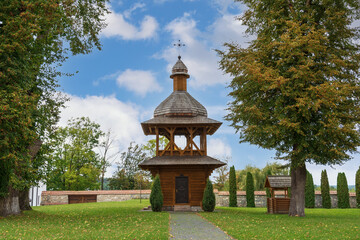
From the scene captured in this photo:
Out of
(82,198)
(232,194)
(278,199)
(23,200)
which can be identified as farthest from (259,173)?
(23,200)

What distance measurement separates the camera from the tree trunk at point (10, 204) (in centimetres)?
1623

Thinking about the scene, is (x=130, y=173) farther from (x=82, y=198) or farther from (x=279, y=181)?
(x=279, y=181)

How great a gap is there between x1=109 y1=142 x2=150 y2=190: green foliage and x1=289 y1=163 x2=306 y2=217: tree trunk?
88.1 ft

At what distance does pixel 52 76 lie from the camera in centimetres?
1877

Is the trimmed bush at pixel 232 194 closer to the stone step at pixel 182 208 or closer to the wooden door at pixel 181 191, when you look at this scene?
the wooden door at pixel 181 191

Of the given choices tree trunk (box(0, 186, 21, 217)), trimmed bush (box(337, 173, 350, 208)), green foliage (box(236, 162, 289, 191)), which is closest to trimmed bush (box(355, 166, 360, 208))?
trimmed bush (box(337, 173, 350, 208))

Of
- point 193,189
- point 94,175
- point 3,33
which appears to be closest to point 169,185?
point 193,189

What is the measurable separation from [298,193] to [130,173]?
3464 centimetres

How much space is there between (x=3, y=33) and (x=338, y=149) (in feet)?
54.1

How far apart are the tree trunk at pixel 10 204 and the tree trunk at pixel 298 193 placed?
576 inches

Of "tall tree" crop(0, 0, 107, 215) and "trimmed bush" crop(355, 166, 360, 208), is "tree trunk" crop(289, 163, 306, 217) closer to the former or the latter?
"tall tree" crop(0, 0, 107, 215)

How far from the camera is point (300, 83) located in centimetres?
1628

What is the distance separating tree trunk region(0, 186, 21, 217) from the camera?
53.3ft

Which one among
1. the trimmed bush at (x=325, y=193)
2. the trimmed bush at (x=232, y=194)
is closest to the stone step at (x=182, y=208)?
the trimmed bush at (x=232, y=194)
